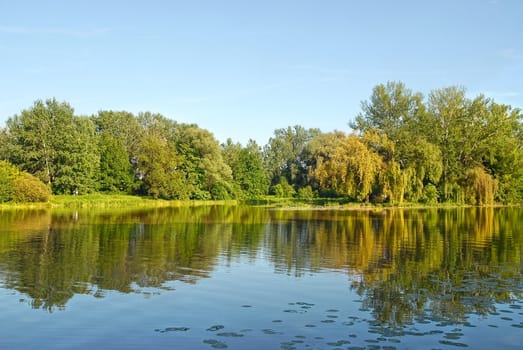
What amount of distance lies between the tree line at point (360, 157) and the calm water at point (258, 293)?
109 feet

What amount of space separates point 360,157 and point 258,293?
1767 inches

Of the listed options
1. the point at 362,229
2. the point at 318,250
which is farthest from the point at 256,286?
the point at 362,229

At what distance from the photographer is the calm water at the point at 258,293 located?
10062 millimetres

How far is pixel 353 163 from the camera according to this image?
→ 57.2 m

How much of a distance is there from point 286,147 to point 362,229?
8467 centimetres

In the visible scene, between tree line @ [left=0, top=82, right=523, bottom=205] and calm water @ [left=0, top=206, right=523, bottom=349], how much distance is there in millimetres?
33230

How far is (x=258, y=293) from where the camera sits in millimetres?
14195

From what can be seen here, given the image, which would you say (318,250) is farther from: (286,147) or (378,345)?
(286,147)

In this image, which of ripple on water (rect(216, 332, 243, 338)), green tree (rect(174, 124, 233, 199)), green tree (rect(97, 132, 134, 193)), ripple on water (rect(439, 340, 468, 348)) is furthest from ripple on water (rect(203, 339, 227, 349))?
green tree (rect(174, 124, 233, 199))

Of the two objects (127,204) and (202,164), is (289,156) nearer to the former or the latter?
(202,164)

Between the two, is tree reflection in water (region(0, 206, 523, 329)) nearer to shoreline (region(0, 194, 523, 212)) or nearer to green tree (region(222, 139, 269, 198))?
shoreline (region(0, 194, 523, 212))

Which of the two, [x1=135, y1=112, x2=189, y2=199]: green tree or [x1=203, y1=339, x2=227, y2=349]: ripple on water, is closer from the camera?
[x1=203, y1=339, x2=227, y2=349]: ripple on water

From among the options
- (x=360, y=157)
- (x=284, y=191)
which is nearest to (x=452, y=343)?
(x=360, y=157)

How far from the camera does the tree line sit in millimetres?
→ 59375
